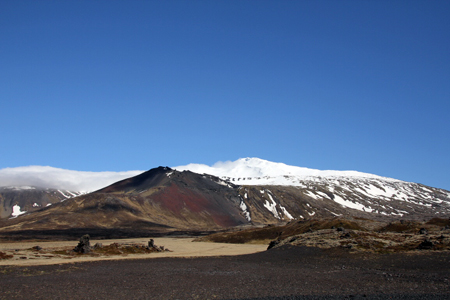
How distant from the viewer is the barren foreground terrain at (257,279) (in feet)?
76.1

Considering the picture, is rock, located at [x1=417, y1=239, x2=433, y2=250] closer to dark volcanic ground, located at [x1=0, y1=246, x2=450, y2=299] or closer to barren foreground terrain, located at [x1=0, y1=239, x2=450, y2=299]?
dark volcanic ground, located at [x1=0, y1=246, x2=450, y2=299]

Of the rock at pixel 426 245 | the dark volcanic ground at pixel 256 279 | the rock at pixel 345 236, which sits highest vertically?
the rock at pixel 345 236

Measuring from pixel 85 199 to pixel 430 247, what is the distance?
174m

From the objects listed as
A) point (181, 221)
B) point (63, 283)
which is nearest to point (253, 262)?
point (63, 283)

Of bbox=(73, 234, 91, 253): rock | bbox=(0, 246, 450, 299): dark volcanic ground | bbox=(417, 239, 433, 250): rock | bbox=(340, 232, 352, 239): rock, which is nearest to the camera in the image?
bbox=(0, 246, 450, 299): dark volcanic ground

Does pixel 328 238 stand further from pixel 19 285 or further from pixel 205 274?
pixel 19 285

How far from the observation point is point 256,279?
1164 inches

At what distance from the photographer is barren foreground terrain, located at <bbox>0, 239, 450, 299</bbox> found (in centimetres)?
2319

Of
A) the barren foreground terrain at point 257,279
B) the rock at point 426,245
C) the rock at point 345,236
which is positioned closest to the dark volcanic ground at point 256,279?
the barren foreground terrain at point 257,279

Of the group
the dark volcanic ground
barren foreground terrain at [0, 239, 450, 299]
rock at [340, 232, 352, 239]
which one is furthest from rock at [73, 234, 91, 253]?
rock at [340, 232, 352, 239]

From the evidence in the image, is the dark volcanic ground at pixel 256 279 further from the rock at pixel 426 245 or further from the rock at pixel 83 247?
the rock at pixel 83 247

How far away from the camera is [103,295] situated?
2381 cm

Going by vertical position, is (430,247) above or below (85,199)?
below

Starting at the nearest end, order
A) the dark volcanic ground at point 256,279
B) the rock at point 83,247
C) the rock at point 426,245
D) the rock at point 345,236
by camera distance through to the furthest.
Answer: the dark volcanic ground at point 256,279 < the rock at point 426,245 < the rock at point 345,236 < the rock at point 83,247
